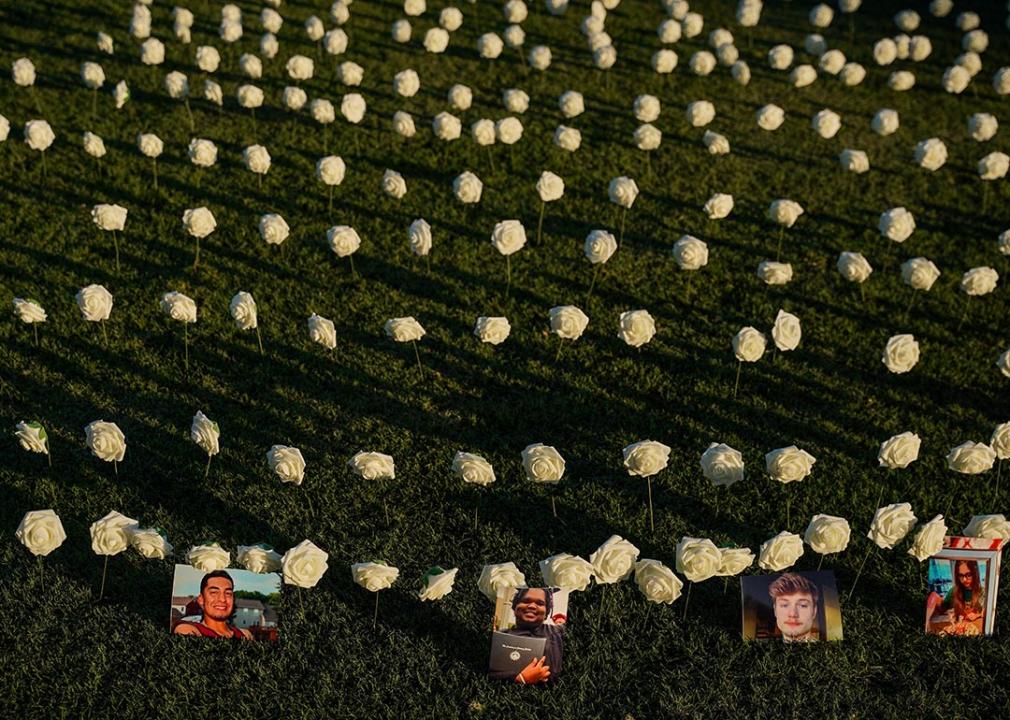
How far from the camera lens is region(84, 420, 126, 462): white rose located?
592 cm

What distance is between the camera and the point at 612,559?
5281 millimetres

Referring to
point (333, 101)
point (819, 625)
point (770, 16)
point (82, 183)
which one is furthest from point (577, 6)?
point (819, 625)

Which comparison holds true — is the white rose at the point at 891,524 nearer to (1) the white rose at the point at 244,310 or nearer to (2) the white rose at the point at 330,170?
(1) the white rose at the point at 244,310

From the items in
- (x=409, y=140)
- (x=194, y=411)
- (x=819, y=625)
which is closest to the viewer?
(x=819, y=625)

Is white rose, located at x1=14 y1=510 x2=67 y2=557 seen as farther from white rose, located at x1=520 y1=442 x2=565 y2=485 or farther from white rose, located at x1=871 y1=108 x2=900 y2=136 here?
white rose, located at x1=871 y1=108 x2=900 y2=136

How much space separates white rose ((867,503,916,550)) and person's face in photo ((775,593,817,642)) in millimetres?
478

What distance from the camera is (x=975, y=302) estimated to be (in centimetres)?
782

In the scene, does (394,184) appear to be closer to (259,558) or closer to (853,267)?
(853,267)

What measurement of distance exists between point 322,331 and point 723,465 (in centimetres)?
259

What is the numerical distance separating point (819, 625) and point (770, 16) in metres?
8.15

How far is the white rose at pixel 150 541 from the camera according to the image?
5379mm

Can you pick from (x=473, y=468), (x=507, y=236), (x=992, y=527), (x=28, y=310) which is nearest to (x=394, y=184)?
(x=507, y=236)

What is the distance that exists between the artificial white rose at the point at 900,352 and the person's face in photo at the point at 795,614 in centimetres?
173

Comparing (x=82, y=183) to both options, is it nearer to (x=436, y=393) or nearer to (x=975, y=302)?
(x=436, y=393)
